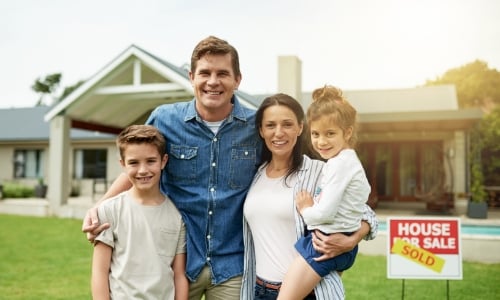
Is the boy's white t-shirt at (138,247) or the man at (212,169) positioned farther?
the man at (212,169)

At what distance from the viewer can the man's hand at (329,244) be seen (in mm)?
2463

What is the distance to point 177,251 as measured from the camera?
272 cm

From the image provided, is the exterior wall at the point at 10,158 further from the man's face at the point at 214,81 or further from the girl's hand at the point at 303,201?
the girl's hand at the point at 303,201

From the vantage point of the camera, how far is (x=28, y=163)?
25.1 metres

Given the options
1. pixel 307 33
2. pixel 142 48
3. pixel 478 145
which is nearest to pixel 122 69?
pixel 142 48

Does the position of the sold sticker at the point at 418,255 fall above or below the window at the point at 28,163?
below

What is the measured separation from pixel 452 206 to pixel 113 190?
1429 cm

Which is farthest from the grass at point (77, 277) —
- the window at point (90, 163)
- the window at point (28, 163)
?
the window at point (28, 163)

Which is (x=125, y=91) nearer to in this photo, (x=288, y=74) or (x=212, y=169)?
(x=288, y=74)

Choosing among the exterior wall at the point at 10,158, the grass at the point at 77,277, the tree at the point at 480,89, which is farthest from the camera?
the tree at the point at 480,89

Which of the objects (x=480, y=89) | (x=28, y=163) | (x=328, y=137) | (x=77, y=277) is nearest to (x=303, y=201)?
(x=328, y=137)

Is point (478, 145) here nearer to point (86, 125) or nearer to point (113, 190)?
point (86, 125)

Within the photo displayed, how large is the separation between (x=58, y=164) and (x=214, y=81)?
13.8 m

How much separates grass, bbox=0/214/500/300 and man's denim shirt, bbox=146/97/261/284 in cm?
405
